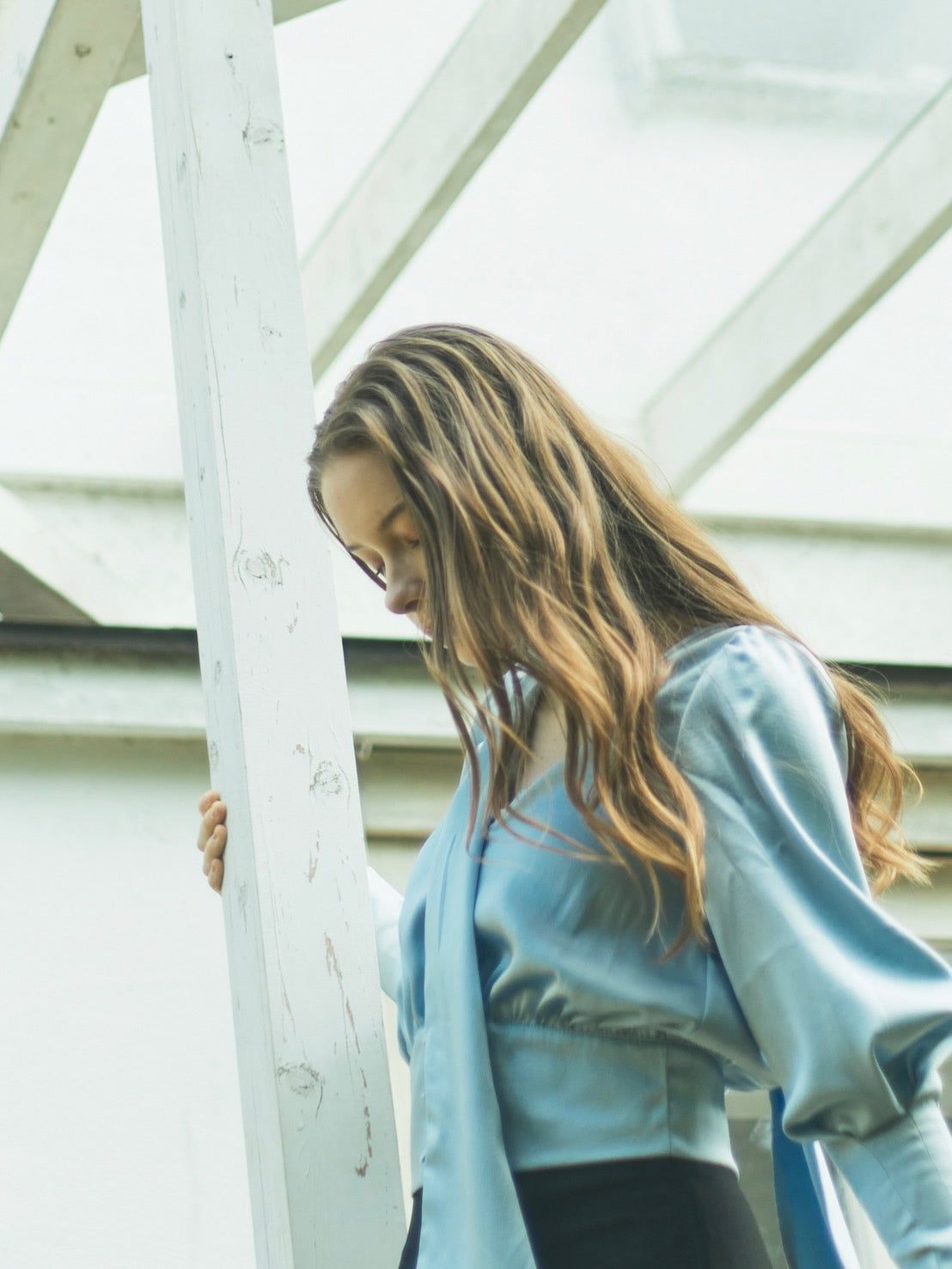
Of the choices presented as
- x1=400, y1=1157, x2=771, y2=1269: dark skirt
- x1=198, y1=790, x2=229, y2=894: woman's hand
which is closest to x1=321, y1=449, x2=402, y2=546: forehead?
x1=198, y1=790, x2=229, y2=894: woman's hand

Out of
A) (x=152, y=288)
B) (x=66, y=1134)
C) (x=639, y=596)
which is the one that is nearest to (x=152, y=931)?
(x=66, y=1134)

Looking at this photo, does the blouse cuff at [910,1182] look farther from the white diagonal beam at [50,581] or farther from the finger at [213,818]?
the white diagonal beam at [50,581]

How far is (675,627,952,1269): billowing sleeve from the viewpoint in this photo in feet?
3.75

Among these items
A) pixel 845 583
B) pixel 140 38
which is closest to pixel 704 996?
pixel 140 38

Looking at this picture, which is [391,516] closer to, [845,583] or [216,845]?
[216,845]

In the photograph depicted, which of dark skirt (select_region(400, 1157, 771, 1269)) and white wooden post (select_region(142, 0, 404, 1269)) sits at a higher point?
white wooden post (select_region(142, 0, 404, 1269))

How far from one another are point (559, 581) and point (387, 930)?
0.51m

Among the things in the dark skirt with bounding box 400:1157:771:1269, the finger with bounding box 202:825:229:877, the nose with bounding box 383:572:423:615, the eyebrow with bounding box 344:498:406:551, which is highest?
the eyebrow with bounding box 344:498:406:551

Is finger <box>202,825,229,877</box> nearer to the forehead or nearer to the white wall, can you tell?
the forehead

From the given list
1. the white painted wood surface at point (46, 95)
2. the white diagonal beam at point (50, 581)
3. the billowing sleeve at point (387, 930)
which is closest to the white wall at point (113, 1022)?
the white diagonal beam at point (50, 581)

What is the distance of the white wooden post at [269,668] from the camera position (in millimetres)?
1302

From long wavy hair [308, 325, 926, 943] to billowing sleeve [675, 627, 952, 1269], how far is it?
0.12 ft

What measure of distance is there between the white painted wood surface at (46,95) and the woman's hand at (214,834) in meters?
1.15

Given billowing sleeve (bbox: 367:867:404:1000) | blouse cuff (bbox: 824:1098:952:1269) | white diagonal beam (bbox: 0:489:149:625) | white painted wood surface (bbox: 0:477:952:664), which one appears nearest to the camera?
blouse cuff (bbox: 824:1098:952:1269)
